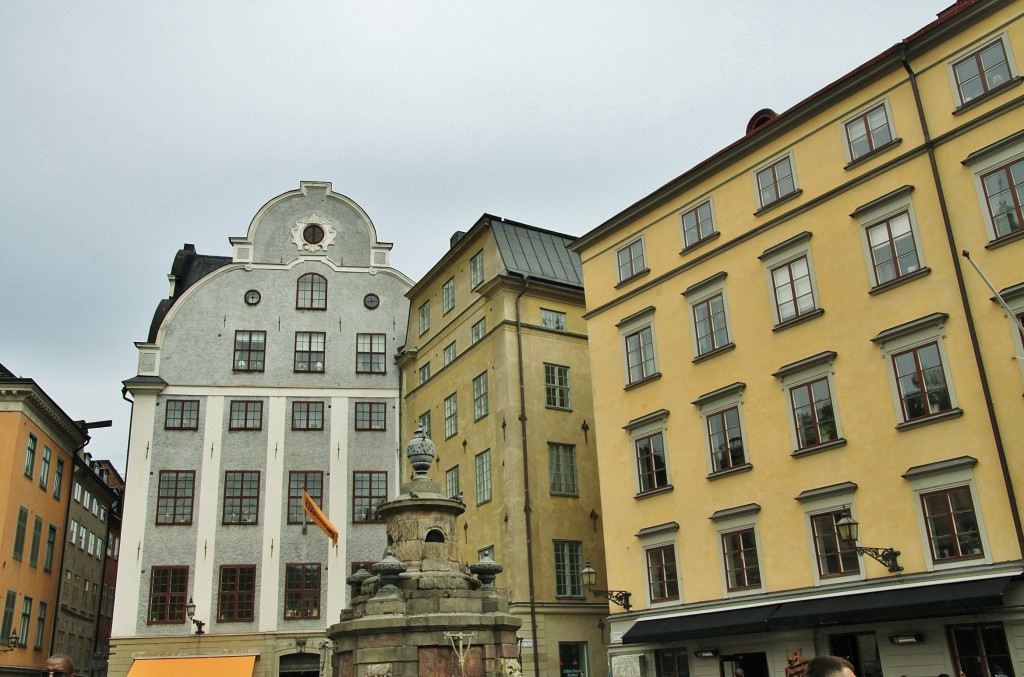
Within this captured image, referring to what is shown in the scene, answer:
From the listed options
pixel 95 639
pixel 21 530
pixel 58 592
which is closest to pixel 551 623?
pixel 21 530

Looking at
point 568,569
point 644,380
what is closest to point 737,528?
point 644,380

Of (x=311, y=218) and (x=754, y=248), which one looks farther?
(x=311, y=218)

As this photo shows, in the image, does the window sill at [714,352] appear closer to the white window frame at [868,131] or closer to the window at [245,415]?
the white window frame at [868,131]

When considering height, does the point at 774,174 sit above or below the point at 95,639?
above

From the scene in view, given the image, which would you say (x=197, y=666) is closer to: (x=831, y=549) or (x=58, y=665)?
(x=831, y=549)

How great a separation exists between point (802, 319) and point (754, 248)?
278 cm

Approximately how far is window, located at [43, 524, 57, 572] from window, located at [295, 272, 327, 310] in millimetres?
14349

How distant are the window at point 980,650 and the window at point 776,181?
1122 centimetres

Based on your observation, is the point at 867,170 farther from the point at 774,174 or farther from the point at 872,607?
the point at 872,607

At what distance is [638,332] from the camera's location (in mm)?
27047

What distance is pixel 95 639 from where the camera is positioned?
47000 mm

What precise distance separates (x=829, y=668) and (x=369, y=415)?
35.6 m

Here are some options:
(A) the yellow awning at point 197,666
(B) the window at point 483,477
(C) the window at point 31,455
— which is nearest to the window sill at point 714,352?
(B) the window at point 483,477

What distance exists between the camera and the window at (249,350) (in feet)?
127
